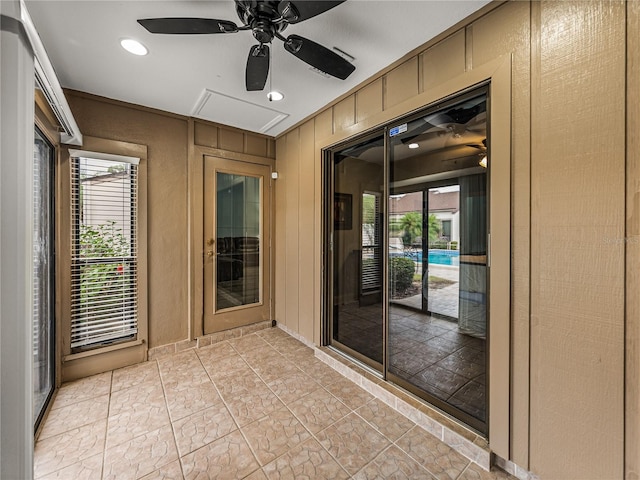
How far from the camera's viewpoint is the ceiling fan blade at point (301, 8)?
126 centimetres

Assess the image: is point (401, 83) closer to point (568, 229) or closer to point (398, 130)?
point (398, 130)

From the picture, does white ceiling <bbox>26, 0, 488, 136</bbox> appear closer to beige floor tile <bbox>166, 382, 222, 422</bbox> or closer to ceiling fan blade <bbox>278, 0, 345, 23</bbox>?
ceiling fan blade <bbox>278, 0, 345, 23</bbox>

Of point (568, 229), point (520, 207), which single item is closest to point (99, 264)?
point (520, 207)

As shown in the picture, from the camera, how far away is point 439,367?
229 centimetres

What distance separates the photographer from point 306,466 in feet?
5.35

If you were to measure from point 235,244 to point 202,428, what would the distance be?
2.15 meters

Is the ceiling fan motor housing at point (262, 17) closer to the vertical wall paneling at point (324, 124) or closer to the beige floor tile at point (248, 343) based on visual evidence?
the vertical wall paneling at point (324, 124)

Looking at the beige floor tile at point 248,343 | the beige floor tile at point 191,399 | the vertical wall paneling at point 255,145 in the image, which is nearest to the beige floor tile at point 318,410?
the beige floor tile at point 191,399

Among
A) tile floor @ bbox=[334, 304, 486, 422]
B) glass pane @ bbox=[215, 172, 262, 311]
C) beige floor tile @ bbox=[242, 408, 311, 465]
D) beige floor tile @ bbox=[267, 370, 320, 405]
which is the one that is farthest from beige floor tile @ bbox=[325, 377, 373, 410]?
glass pane @ bbox=[215, 172, 262, 311]

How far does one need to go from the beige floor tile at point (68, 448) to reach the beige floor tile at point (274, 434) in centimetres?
97

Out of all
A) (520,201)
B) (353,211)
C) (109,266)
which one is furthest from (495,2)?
(109,266)

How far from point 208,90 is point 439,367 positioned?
3253 millimetres

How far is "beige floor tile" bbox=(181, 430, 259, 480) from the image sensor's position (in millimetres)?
1575

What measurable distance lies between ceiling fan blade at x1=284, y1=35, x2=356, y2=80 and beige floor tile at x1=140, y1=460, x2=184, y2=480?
8.33 ft
